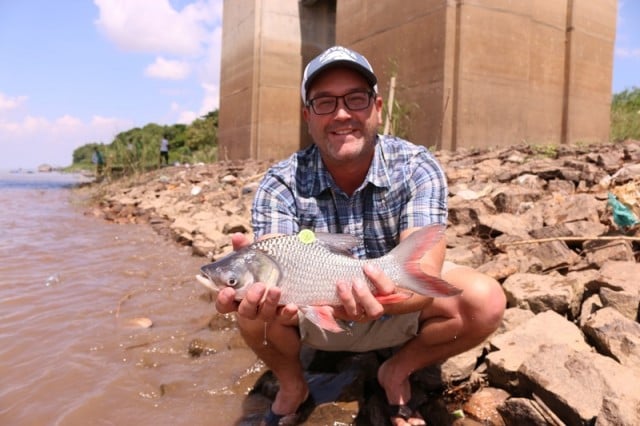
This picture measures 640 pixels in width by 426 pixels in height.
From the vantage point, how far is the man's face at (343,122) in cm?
236

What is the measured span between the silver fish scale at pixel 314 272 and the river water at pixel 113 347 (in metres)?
0.95

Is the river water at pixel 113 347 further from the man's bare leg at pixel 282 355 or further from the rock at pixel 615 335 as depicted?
the rock at pixel 615 335

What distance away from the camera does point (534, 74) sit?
889 centimetres

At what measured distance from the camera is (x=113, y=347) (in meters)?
3.26

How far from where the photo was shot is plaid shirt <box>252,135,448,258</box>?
246 cm

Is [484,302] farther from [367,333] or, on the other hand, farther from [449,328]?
[367,333]

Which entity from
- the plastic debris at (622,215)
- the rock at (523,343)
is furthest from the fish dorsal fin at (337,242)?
the plastic debris at (622,215)

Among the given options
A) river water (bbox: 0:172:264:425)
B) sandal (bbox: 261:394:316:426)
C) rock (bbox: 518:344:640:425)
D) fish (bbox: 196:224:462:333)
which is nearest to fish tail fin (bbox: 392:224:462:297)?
fish (bbox: 196:224:462:333)

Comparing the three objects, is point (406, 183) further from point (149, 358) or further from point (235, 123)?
point (235, 123)

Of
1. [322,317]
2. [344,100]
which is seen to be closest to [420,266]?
[322,317]

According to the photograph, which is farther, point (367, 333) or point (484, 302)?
point (367, 333)

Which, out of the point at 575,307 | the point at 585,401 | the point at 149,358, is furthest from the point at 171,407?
the point at 575,307

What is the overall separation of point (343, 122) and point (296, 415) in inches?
56.7

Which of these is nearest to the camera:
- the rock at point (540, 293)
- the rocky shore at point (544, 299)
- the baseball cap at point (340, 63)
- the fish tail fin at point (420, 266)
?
the fish tail fin at point (420, 266)
